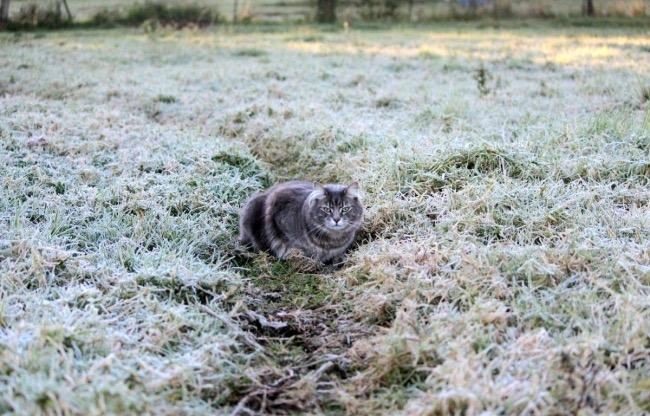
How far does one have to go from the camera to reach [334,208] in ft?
14.6

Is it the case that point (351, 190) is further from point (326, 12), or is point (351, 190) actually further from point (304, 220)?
point (326, 12)

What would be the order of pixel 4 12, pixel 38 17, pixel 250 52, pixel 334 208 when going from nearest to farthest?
pixel 334 208 < pixel 250 52 < pixel 4 12 < pixel 38 17

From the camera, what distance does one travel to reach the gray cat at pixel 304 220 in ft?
14.8

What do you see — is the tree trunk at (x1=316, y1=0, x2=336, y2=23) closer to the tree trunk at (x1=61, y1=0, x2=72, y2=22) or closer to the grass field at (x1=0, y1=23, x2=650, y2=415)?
the tree trunk at (x1=61, y1=0, x2=72, y2=22)

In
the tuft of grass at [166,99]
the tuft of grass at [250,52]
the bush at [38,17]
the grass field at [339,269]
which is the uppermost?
the bush at [38,17]

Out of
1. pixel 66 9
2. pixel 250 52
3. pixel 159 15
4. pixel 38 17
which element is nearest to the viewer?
pixel 250 52

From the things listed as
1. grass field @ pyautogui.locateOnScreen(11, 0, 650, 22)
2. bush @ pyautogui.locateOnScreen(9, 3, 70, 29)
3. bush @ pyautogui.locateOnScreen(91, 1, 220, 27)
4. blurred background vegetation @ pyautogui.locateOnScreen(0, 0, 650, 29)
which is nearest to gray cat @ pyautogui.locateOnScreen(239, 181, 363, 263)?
bush @ pyautogui.locateOnScreen(9, 3, 70, 29)

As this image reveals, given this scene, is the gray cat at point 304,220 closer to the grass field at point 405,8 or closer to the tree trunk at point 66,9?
the tree trunk at point 66,9

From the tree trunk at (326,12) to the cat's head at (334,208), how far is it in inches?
758

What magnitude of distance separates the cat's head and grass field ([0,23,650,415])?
251mm

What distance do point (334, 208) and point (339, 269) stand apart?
44cm

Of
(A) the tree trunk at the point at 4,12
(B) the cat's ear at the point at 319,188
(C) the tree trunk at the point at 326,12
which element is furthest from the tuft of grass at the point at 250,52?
(B) the cat's ear at the point at 319,188

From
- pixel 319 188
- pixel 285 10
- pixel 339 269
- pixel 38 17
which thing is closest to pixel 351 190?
pixel 319 188

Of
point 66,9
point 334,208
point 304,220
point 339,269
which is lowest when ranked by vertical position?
point 339,269
